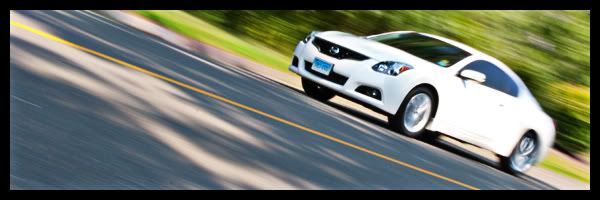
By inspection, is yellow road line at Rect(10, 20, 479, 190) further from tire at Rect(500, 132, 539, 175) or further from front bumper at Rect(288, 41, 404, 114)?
tire at Rect(500, 132, 539, 175)

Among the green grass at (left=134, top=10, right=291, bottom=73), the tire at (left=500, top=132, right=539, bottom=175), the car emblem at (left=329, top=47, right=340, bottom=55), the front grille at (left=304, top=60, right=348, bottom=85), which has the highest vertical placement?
the car emblem at (left=329, top=47, right=340, bottom=55)

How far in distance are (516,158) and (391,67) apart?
232cm

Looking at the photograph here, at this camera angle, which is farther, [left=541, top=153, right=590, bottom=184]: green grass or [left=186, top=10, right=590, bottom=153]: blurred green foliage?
[left=186, top=10, right=590, bottom=153]: blurred green foliage

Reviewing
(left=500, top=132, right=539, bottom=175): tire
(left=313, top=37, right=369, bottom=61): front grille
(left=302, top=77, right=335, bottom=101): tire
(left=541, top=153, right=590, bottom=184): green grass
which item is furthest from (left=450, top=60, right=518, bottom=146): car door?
(left=541, top=153, right=590, bottom=184): green grass

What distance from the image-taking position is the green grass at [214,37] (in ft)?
53.5

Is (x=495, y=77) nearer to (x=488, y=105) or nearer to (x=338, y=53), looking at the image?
(x=488, y=105)

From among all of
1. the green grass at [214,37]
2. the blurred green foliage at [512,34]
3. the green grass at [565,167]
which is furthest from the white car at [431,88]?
the blurred green foliage at [512,34]

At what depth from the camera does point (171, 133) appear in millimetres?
8680

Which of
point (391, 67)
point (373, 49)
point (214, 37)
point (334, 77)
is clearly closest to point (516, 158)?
point (391, 67)

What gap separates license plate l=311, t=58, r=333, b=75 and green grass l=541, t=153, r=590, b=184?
4414 mm

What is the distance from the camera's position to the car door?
41.9 ft

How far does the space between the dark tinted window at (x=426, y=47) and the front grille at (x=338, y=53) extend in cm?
98

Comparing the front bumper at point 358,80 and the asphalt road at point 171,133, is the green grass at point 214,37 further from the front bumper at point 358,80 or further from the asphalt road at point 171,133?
the front bumper at point 358,80

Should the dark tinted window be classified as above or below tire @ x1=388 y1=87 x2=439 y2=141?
above
